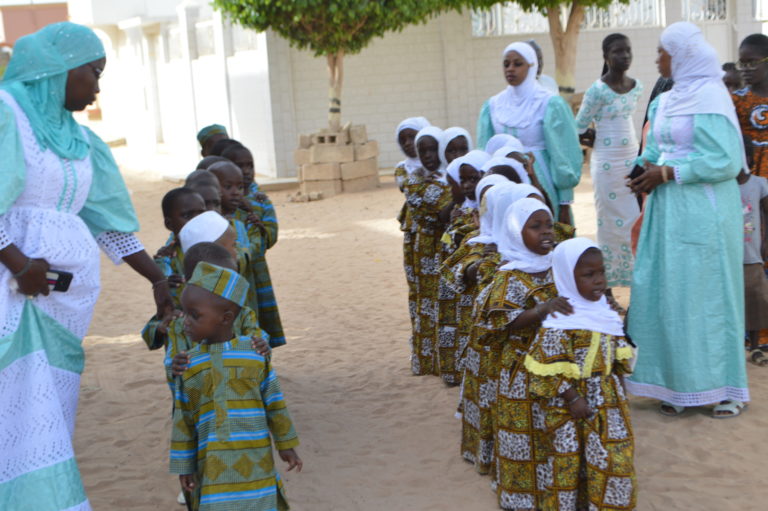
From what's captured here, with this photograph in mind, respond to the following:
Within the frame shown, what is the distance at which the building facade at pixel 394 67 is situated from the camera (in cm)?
1981

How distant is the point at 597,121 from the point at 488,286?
4.16 meters

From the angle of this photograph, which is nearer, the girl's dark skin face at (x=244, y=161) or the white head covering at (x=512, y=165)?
the white head covering at (x=512, y=165)

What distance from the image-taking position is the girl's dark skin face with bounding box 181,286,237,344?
340 cm

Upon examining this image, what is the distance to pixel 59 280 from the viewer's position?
3.77m

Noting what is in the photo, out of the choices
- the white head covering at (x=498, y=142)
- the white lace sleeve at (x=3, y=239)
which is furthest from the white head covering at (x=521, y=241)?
the white lace sleeve at (x=3, y=239)

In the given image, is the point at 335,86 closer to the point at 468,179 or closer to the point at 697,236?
the point at 468,179

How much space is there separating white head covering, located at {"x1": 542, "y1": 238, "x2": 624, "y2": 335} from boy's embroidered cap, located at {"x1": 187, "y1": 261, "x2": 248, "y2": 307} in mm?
1327

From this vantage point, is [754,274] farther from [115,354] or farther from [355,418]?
[115,354]

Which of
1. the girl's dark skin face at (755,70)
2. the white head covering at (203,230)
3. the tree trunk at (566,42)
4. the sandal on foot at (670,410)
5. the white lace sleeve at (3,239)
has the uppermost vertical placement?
the tree trunk at (566,42)

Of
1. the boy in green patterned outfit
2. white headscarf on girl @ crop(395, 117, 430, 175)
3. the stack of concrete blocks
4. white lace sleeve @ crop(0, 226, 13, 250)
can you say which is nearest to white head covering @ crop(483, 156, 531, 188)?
white headscarf on girl @ crop(395, 117, 430, 175)

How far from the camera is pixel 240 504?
3482mm

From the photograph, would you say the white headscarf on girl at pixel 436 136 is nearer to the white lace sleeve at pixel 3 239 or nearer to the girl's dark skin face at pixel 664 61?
the girl's dark skin face at pixel 664 61

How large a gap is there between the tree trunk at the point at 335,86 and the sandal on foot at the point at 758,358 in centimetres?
1210

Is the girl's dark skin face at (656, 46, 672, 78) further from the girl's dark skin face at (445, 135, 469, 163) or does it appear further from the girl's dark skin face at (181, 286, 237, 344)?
the girl's dark skin face at (181, 286, 237, 344)
